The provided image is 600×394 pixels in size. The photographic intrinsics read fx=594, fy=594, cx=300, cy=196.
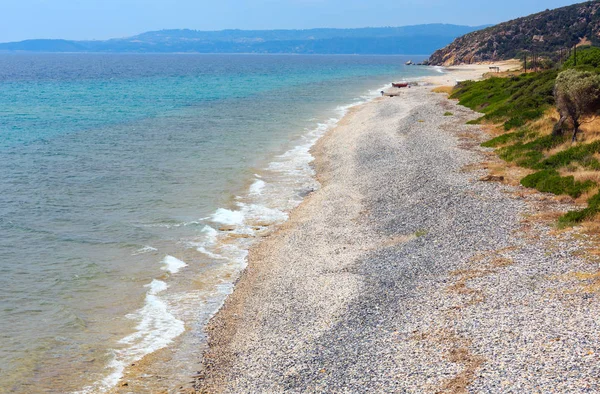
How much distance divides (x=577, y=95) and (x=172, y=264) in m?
21.4

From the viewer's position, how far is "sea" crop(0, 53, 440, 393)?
15.8m

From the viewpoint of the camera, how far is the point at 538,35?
532 feet

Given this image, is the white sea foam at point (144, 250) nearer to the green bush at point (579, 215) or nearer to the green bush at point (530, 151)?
the green bush at point (579, 215)

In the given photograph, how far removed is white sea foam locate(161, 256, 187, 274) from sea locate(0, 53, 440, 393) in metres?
0.09

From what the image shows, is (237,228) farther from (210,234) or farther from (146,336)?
(146,336)

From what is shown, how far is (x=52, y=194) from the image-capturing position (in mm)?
31062

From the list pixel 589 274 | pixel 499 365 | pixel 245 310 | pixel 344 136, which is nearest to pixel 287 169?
pixel 344 136

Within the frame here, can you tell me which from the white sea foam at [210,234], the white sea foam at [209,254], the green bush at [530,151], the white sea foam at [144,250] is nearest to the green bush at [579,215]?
the green bush at [530,151]

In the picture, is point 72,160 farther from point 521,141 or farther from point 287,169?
point 521,141

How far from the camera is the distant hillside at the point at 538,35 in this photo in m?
146

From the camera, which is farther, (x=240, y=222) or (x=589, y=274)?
(x=240, y=222)

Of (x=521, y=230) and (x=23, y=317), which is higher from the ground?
(x=521, y=230)

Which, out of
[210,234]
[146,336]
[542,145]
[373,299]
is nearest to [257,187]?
[210,234]

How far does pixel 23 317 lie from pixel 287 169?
21.7 m
